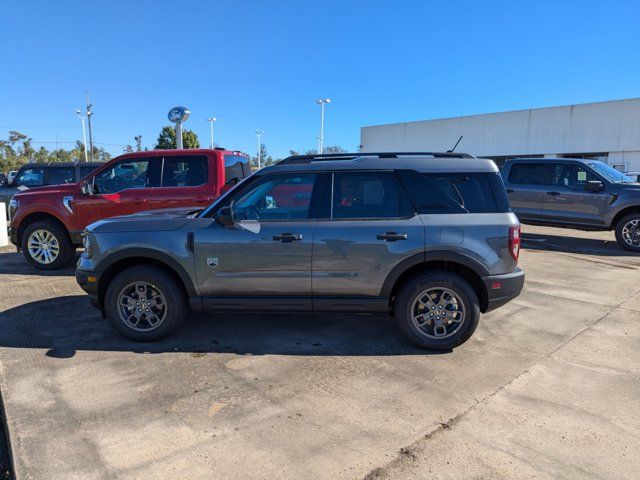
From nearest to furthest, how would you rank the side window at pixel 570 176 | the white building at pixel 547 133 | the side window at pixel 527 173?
1. the side window at pixel 570 176
2. the side window at pixel 527 173
3. the white building at pixel 547 133

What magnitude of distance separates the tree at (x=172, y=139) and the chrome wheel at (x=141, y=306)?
35.7m

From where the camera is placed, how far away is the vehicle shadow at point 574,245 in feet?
30.7

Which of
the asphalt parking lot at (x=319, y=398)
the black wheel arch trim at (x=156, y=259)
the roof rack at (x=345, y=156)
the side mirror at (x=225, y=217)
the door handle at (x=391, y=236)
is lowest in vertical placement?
the asphalt parking lot at (x=319, y=398)

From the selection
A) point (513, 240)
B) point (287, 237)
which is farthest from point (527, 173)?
point (287, 237)

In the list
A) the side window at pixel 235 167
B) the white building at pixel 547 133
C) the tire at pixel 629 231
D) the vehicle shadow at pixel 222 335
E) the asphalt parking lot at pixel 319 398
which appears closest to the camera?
the asphalt parking lot at pixel 319 398

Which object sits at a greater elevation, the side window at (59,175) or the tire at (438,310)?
the side window at (59,175)

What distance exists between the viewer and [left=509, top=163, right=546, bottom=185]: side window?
10.5 m

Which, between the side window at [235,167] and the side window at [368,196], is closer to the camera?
the side window at [368,196]

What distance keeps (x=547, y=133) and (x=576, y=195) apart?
33.6m

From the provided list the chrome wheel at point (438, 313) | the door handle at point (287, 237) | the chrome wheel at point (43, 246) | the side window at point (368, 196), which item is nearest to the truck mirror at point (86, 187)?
the chrome wheel at point (43, 246)

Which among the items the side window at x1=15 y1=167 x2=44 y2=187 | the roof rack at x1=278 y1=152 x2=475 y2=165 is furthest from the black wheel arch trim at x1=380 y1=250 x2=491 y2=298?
the side window at x1=15 y1=167 x2=44 y2=187

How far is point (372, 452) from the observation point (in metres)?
2.61

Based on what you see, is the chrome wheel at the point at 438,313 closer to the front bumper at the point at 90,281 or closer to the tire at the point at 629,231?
the front bumper at the point at 90,281

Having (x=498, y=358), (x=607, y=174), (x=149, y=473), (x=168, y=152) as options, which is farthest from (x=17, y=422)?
(x=607, y=174)
